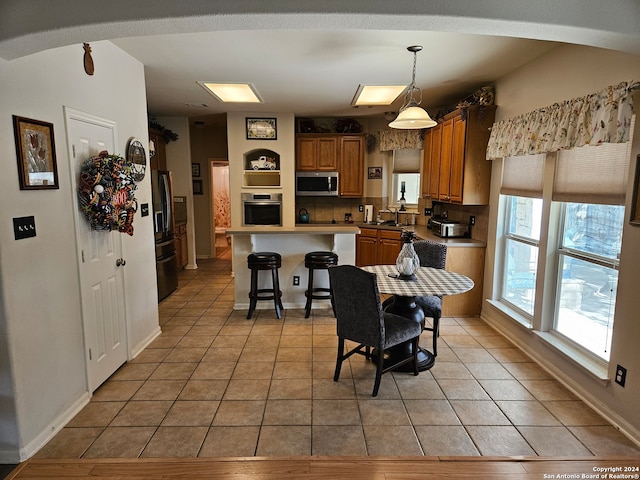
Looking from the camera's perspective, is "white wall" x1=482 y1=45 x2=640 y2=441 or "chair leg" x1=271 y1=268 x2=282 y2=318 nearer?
"white wall" x1=482 y1=45 x2=640 y2=441

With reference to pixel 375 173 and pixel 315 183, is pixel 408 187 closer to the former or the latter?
pixel 375 173

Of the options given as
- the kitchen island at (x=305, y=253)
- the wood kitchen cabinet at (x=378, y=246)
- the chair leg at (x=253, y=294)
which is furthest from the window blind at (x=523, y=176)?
the chair leg at (x=253, y=294)

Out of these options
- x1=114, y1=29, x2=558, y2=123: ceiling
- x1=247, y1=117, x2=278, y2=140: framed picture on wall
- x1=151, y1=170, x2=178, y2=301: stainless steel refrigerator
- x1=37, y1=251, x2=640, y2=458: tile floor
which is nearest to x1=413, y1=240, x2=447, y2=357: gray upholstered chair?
x1=37, y1=251, x2=640, y2=458: tile floor

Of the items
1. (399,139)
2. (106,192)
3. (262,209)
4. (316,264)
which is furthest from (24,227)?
(399,139)

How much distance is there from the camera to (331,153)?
620 cm

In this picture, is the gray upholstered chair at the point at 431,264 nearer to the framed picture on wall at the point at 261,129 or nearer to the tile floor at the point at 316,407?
the tile floor at the point at 316,407

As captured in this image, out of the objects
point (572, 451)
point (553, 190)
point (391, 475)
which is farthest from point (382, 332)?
point (553, 190)

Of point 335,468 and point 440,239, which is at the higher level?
point 440,239

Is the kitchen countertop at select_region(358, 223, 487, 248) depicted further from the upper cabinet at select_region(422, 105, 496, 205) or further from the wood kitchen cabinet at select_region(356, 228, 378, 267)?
the upper cabinet at select_region(422, 105, 496, 205)

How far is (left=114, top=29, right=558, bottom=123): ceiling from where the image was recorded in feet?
9.28

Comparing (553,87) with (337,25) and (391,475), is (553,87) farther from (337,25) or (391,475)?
(391,475)

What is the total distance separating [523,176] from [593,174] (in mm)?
886

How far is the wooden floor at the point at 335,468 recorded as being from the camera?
191cm

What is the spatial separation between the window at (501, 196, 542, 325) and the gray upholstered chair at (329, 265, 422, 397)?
1472 mm
